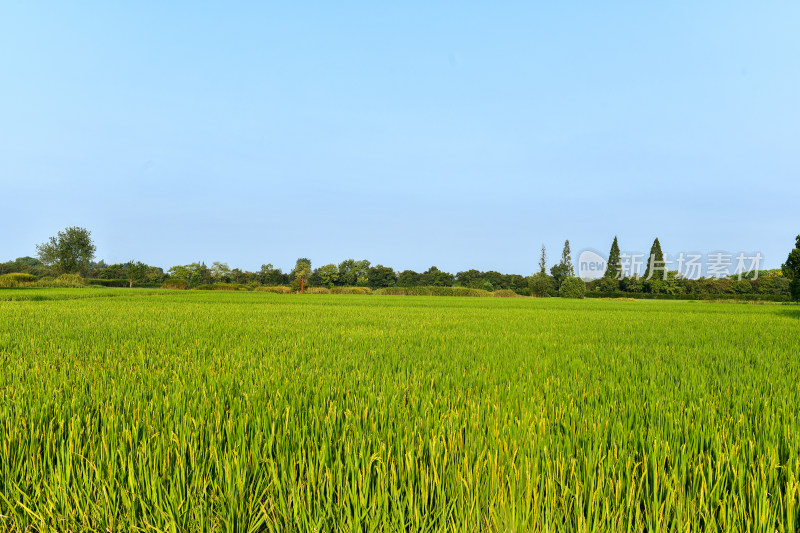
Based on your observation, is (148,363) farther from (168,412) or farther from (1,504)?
(1,504)

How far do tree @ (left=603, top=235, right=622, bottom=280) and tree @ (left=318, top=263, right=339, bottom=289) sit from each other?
162 ft

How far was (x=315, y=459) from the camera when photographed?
53.5 inches

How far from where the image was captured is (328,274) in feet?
243

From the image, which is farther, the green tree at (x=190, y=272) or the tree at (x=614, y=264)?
the green tree at (x=190, y=272)

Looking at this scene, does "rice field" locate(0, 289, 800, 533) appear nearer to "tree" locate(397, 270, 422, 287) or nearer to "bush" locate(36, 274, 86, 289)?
"bush" locate(36, 274, 86, 289)

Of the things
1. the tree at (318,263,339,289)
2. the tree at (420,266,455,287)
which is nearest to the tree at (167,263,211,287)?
the tree at (318,263,339,289)

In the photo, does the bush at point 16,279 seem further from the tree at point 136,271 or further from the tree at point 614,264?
the tree at point 614,264

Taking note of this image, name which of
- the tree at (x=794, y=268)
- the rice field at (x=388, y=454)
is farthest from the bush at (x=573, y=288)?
the rice field at (x=388, y=454)

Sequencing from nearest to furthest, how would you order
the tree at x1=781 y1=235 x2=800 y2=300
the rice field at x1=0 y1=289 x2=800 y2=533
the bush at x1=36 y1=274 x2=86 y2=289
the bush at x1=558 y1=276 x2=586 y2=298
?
the rice field at x1=0 y1=289 x2=800 y2=533 → the tree at x1=781 y1=235 x2=800 y2=300 → the bush at x1=36 y1=274 x2=86 y2=289 → the bush at x1=558 y1=276 x2=586 y2=298

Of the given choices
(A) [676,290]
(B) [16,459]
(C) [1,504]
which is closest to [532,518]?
(C) [1,504]

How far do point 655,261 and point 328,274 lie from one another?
2316 inches

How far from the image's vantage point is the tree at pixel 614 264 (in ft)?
227

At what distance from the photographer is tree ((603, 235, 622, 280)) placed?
2729 inches

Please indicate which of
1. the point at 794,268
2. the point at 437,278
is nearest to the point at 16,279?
the point at 437,278
